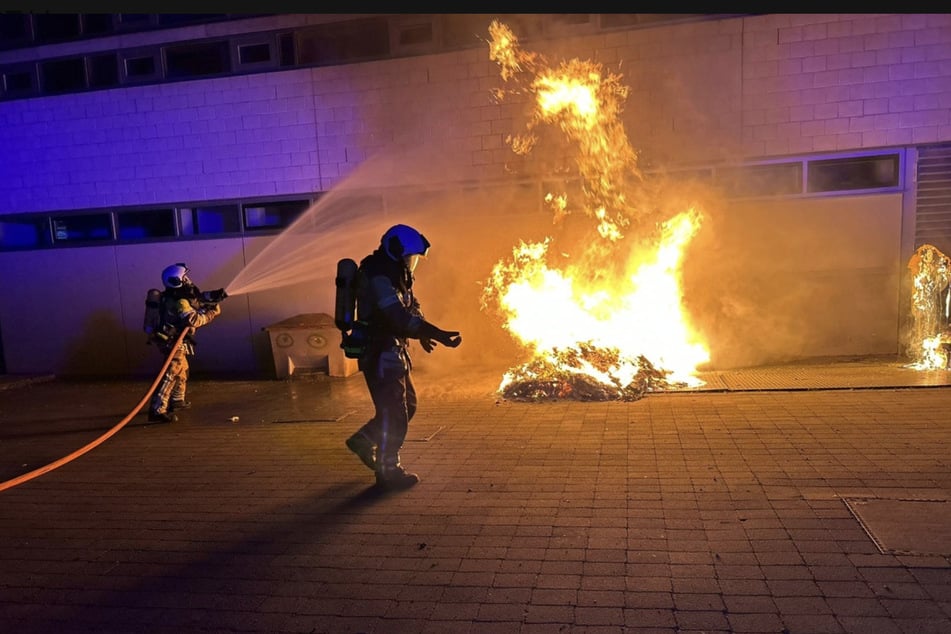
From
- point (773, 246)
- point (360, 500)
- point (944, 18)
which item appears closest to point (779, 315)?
point (773, 246)

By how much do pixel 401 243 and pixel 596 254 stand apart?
5.44 m

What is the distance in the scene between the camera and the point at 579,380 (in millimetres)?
7695

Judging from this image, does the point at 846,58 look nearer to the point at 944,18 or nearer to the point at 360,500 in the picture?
the point at 944,18

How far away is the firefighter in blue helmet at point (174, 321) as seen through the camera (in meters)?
7.64

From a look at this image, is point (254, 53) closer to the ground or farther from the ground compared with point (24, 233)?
farther from the ground

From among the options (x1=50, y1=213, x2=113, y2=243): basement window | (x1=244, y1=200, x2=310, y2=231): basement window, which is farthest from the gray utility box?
(x1=50, y1=213, x2=113, y2=243): basement window

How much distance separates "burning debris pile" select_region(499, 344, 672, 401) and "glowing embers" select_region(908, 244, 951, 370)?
3.57 metres

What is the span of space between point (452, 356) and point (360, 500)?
5795 millimetres

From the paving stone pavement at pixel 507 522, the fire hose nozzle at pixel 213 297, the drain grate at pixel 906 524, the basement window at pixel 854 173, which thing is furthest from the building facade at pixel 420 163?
the drain grate at pixel 906 524

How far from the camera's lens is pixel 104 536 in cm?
439

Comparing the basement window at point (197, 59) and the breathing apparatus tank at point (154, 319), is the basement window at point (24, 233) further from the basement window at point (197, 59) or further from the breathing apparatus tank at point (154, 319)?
the breathing apparatus tank at point (154, 319)

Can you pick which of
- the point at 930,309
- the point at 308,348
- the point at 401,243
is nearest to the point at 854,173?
the point at 930,309

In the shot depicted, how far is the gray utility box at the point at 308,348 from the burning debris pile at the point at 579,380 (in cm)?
309

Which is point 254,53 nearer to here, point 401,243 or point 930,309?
point 401,243
